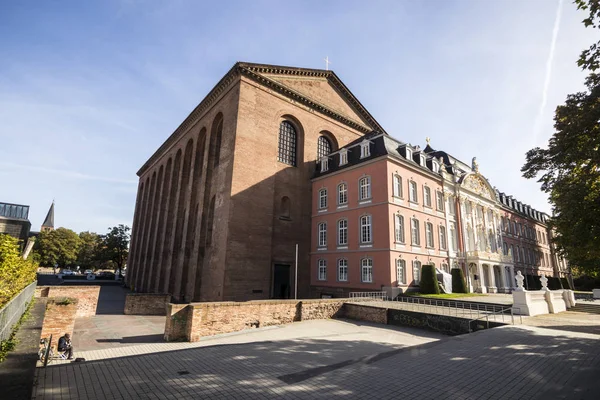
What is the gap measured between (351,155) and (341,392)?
2456 cm

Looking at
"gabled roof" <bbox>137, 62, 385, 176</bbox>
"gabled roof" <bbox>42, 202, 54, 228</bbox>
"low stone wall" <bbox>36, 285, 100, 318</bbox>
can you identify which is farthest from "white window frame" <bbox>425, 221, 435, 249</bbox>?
"gabled roof" <bbox>42, 202, 54, 228</bbox>

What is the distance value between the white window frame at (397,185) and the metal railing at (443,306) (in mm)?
8133

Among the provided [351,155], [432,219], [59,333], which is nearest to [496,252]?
[432,219]

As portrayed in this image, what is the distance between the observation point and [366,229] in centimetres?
2514

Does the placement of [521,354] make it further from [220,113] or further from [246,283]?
[220,113]

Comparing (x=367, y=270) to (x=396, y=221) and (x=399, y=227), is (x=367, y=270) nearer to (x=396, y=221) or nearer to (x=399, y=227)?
(x=399, y=227)

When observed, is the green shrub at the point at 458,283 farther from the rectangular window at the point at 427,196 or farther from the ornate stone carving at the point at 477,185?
the ornate stone carving at the point at 477,185

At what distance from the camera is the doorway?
2653cm

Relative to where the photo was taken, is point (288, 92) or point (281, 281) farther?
point (288, 92)

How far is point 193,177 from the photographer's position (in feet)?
110

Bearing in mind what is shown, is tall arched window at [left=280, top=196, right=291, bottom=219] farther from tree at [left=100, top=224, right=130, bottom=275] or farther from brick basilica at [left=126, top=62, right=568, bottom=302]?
tree at [left=100, top=224, right=130, bottom=275]

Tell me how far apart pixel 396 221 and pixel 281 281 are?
37.1ft

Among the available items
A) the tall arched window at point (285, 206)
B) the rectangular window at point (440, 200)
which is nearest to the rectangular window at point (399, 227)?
the rectangular window at point (440, 200)

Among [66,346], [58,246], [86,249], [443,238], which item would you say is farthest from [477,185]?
[86,249]
